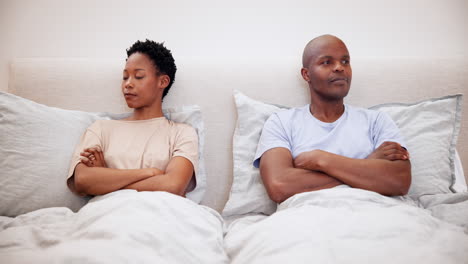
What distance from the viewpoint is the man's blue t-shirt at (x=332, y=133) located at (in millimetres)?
1201

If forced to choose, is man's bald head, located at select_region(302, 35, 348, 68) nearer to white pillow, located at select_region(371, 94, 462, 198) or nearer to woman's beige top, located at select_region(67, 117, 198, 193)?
white pillow, located at select_region(371, 94, 462, 198)

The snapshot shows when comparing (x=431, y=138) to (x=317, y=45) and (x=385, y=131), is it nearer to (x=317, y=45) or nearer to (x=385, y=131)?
(x=385, y=131)

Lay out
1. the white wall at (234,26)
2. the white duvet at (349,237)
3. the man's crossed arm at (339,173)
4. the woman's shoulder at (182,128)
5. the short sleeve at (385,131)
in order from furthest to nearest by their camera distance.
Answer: the white wall at (234,26) < the woman's shoulder at (182,128) < the short sleeve at (385,131) < the man's crossed arm at (339,173) < the white duvet at (349,237)

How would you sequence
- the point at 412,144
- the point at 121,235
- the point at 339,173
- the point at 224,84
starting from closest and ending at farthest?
the point at 121,235 < the point at 339,173 < the point at 412,144 < the point at 224,84

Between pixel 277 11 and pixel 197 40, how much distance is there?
0.52m

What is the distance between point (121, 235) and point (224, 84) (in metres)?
0.94

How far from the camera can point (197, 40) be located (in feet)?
5.85

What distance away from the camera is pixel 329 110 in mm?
1349

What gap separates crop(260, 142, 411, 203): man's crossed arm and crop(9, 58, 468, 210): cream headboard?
14.8 inches

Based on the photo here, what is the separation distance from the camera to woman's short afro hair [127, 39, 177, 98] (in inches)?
55.7

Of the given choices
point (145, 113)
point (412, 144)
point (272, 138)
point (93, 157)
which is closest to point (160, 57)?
point (145, 113)

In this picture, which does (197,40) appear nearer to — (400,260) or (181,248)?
(181,248)

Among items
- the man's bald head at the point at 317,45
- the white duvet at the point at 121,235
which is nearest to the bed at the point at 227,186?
the white duvet at the point at 121,235

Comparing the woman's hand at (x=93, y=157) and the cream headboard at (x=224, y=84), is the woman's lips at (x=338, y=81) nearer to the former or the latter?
the cream headboard at (x=224, y=84)
